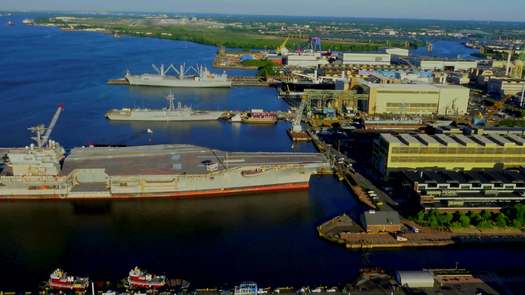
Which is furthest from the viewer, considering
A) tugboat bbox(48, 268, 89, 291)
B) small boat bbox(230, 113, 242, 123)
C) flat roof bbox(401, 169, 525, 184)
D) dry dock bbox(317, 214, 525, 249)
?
small boat bbox(230, 113, 242, 123)

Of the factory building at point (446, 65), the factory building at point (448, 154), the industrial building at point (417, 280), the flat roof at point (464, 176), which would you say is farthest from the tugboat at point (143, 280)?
the factory building at point (446, 65)

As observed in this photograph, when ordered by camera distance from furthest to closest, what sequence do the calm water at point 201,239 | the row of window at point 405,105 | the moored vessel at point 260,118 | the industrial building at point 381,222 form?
the row of window at point 405,105 → the moored vessel at point 260,118 → the industrial building at point 381,222 → the calm water at point 201,239

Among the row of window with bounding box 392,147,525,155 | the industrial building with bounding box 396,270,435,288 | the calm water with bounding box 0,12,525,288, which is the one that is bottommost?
the calm water with bounding box 0,12,525,288

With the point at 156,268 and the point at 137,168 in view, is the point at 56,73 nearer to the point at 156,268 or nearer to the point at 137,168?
the point at 137,168

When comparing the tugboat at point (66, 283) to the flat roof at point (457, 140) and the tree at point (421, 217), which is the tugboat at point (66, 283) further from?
the flat roof at point (457, 140)

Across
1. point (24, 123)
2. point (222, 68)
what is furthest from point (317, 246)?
point (222, 68)

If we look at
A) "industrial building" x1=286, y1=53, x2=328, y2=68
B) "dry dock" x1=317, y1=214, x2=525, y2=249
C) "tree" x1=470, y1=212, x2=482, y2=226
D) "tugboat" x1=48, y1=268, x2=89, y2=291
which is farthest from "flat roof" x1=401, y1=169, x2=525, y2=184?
A: "industrial building" x1=286, y1=53, x2=328, y2=68

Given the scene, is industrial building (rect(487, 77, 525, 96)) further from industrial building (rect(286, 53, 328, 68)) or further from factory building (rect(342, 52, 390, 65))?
industrial building (rect(286, 53, 328, 68))
